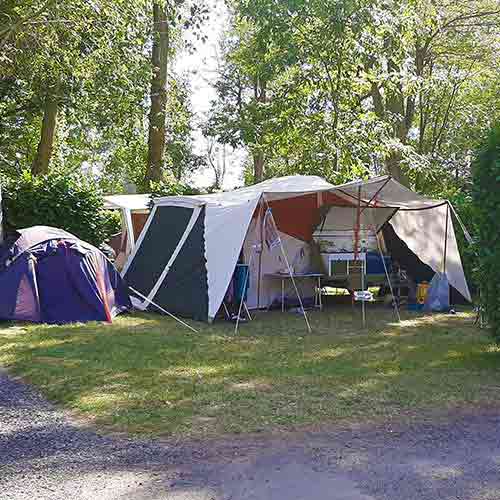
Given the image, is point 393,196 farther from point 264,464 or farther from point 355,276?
point 264,464

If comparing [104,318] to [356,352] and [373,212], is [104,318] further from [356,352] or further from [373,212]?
[373,212]

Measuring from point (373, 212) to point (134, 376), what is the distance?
20.0ft

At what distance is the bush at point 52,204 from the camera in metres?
11.5

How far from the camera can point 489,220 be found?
20.1 ft

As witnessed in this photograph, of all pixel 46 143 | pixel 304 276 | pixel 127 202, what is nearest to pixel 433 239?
pixel 304 276

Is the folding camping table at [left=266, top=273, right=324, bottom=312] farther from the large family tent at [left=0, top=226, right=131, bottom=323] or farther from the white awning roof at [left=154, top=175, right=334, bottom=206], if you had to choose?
the large family tent at [left=0, top=226, right=131, bottom=323]

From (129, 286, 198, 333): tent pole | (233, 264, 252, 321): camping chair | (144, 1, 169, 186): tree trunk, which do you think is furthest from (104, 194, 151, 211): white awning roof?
(233, 264, 252, 321): camping chair

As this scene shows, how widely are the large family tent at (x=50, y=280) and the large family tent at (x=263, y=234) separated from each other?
A: 105 cm

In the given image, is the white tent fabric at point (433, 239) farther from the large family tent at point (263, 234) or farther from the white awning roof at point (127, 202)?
the white awning roof at point (127, 202)

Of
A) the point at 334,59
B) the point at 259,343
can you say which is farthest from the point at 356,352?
the point at 334,59

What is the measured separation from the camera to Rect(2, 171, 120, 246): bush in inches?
453

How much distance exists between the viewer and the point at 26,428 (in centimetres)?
446

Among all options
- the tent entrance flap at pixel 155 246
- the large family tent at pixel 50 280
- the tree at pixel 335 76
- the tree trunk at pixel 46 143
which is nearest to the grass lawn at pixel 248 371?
the large family tent at pixel 50 280

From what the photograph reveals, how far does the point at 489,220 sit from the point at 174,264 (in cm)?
474
